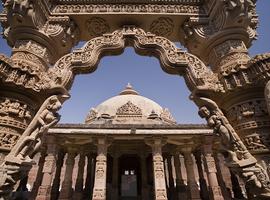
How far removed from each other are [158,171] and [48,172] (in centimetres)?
637

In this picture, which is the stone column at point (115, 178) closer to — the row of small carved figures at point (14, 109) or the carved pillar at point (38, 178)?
the carved pillar at point (38, 178)

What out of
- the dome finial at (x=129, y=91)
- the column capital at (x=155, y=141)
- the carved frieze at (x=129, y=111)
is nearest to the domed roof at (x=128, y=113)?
the carved frieze at (x=129, y=111)

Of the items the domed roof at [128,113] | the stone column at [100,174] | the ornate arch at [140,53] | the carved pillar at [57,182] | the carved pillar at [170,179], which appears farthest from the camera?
the domed roof at [128,113]

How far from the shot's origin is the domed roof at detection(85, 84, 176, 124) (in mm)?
18000

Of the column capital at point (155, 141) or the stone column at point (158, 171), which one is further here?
the column capital at point (155, 141)

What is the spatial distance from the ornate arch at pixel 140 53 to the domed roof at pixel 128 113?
1333cm

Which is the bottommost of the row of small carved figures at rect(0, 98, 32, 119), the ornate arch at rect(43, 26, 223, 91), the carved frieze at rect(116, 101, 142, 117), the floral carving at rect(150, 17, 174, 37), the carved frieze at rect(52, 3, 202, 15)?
the row of small carved figures at rect(0, 98, 32, 119)

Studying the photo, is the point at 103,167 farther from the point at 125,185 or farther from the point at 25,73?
the point at 125,185

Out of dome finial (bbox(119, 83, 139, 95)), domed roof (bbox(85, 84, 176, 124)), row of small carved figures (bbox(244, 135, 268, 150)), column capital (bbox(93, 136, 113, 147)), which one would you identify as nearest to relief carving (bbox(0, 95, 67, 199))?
row of small carved figures (bbox(244, 135, 268, 150))

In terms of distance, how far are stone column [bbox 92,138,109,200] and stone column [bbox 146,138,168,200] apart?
2.76 m

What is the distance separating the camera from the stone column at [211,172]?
11.9m

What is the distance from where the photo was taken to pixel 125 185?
22688 mm

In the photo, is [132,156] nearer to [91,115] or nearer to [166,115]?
[166,115]

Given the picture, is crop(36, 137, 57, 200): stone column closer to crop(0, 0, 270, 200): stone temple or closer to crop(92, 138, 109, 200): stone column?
crop(92, 138, 109, 200): stone column
